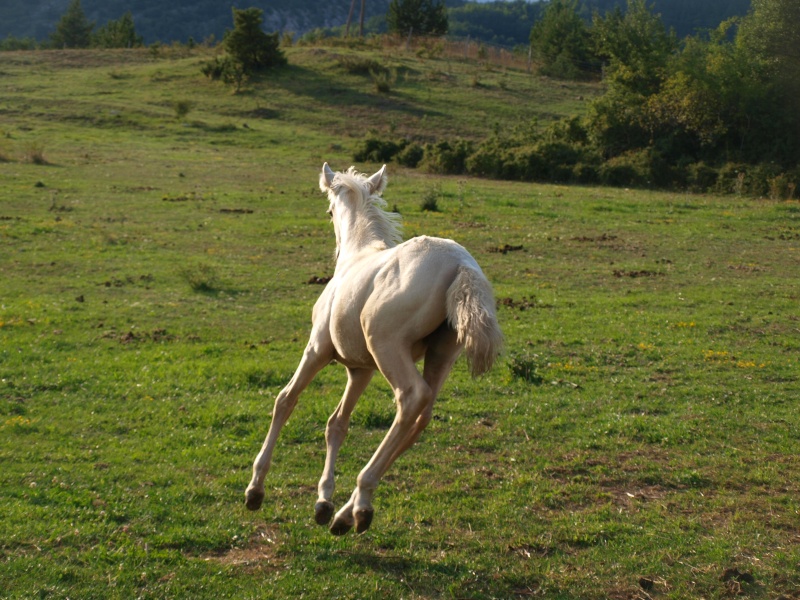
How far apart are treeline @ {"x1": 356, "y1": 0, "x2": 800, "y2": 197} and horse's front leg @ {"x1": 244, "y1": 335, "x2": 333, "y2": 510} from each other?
25.6 m

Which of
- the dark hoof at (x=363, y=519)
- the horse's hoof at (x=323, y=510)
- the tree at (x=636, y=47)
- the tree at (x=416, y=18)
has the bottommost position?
the horse's hoof at (x=323, y=510)

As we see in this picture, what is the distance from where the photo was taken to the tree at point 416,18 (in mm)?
63031

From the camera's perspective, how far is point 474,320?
5.05 m

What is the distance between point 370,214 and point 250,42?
141 ft

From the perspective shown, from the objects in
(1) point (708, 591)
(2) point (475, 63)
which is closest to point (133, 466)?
(1) point (708, 591)

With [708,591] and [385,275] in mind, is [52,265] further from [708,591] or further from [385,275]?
[708,591]

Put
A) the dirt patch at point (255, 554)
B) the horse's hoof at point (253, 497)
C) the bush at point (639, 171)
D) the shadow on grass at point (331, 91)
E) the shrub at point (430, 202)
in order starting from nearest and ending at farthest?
the dirt patch at point (255, 554) → the horse's hoof at point (253, 497) → the shrub at point (430, 202) → the bush at point (639, 171) → the shadow on grass at point (331, 91)

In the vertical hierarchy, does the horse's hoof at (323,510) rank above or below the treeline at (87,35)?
below

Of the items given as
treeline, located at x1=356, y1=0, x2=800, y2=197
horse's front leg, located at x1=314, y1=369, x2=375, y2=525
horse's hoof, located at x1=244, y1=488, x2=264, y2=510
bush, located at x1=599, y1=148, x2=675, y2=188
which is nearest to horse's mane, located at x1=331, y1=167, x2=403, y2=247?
horse's front leg, located at x1=314, y1=369, x2=375, y2=525

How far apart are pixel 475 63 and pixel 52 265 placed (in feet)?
137

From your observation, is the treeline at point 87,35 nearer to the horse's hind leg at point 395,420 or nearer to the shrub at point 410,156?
the shrub at point 410,156

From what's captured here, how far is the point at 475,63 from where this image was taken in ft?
175

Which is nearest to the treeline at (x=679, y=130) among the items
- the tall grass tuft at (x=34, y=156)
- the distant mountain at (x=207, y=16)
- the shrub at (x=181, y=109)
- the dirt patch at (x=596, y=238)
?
the shrub at (x=181, y=109)

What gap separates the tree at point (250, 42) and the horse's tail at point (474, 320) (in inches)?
1722
